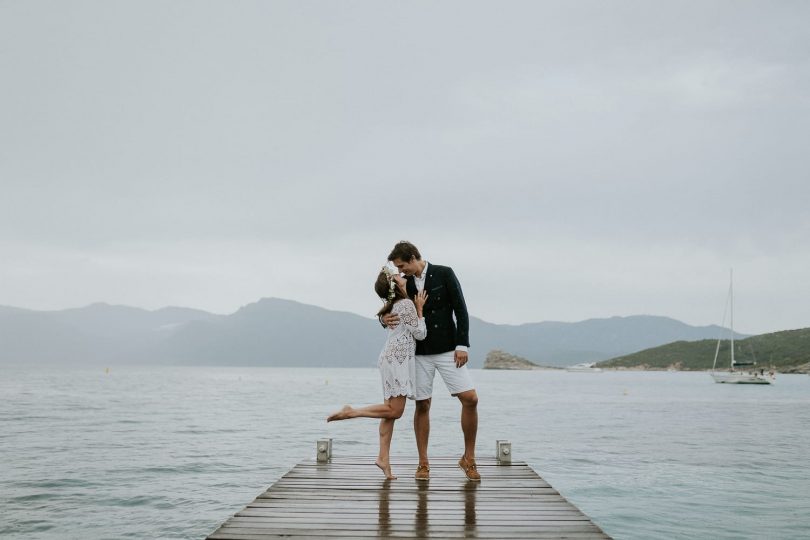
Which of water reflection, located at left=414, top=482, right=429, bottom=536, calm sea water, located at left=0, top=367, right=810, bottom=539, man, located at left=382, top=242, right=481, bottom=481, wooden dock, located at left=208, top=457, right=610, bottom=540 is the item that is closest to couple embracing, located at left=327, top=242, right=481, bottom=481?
man, located at left=382, top=242, right=481, bottom=481

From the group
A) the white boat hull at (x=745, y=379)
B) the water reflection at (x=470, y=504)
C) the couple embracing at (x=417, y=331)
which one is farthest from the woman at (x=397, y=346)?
the white boat hull at (x=745, y=379)

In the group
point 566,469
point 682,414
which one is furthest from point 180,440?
point 682,414

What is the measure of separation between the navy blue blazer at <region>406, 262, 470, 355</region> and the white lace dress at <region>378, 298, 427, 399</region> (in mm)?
135

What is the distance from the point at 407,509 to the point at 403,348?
191 cm

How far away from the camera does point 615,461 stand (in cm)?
2223

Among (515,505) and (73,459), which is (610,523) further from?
(73,459)

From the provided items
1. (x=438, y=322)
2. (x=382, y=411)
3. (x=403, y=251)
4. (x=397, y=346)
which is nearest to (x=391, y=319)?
(x=397, y=346)

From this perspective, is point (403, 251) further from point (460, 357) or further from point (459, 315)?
point (460, 357)

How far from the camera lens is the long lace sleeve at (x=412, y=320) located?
818cm

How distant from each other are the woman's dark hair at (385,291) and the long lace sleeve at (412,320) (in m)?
0.11

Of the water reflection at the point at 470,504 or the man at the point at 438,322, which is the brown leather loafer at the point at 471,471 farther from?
the man at the point at 438,322

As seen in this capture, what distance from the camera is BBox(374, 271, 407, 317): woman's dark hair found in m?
8.14

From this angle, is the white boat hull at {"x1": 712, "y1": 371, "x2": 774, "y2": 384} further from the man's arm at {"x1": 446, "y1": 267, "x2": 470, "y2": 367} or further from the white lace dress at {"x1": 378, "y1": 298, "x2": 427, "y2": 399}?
the white lace dress at {"x1": 378, "y1": 298, "x2": 427, "y2": 399}

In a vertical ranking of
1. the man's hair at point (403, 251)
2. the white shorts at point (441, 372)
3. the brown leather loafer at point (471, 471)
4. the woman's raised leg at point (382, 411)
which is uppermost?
the man's hair at point (403, 251)
